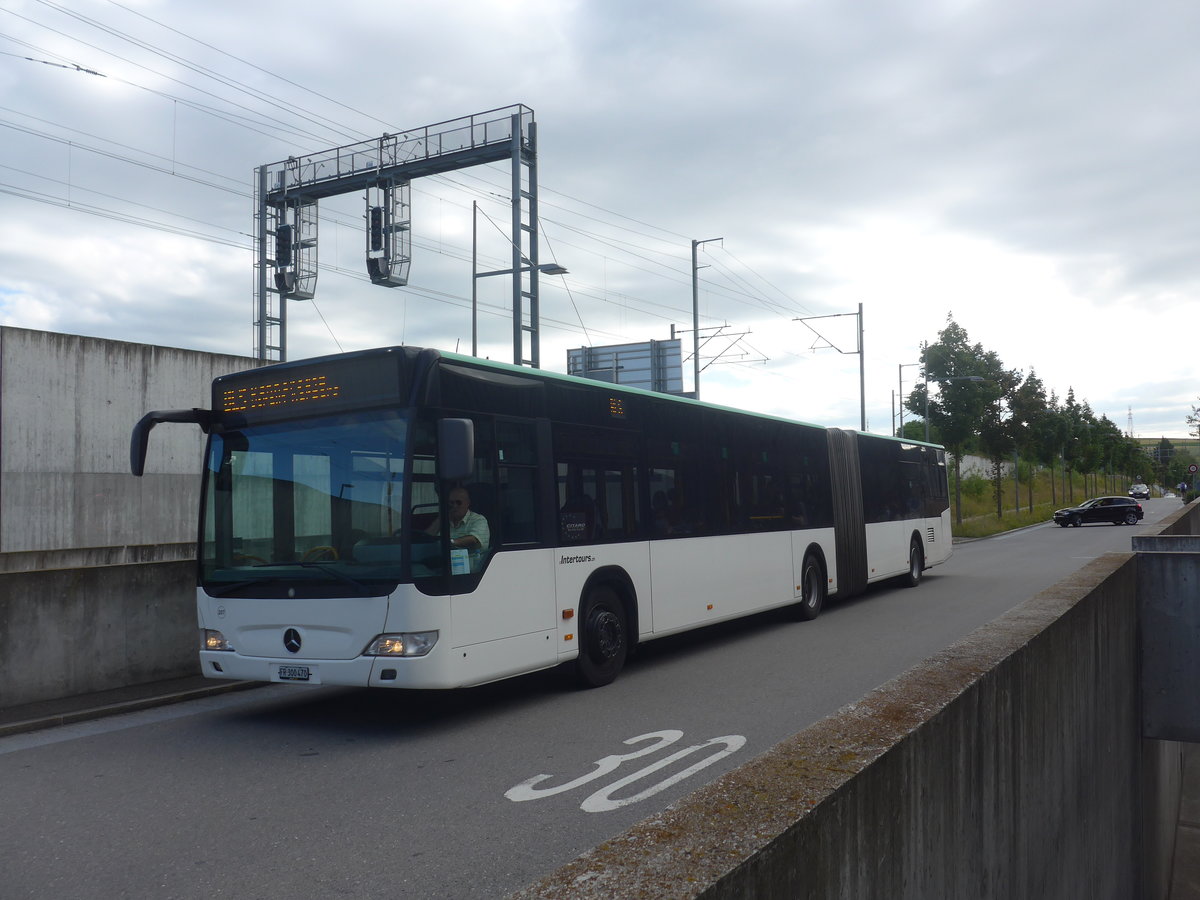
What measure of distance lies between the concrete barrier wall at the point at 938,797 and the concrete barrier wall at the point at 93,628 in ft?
27.8

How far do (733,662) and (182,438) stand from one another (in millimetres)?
12543

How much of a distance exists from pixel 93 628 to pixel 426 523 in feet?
14.5

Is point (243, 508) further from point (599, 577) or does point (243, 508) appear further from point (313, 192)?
point (313, 192)

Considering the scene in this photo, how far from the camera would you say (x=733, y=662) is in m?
11.6

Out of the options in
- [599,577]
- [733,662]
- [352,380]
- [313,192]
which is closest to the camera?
[352,380]

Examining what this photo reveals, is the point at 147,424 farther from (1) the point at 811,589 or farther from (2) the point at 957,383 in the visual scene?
(2) the point at 957,383

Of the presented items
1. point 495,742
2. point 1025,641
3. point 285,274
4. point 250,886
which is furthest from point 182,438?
point 1025,641

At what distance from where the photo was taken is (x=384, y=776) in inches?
271

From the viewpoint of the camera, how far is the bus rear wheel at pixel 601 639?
9.75 metres

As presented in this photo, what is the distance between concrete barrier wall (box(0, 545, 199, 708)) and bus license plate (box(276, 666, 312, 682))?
9.66 ft

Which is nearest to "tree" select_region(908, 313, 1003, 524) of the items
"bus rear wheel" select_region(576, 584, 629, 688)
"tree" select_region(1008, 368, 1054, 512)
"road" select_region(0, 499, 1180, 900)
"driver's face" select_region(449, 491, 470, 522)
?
"tree" select_region(1008, 368, 1054, 512)

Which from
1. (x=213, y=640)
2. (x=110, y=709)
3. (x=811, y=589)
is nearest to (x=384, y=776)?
(x=213, y=640)

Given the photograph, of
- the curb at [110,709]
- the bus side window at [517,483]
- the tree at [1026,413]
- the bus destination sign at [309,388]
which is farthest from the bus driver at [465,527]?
the tree at [1026,413]

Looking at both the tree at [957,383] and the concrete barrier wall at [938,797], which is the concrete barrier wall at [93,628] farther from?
the tree at [957,383]
